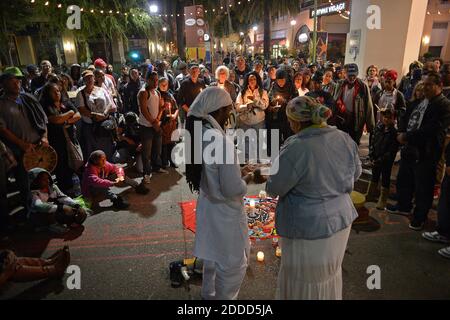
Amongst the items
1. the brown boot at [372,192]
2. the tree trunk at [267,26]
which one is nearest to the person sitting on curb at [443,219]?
the brown boot at [372,192]

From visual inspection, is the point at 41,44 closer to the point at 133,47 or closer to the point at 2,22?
the point at 2,22

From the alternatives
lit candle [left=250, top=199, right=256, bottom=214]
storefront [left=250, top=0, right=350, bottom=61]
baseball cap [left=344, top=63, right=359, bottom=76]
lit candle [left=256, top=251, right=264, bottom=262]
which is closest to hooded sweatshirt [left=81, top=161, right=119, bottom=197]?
lit candle [left=250, top=199, right=256, bottom=214]

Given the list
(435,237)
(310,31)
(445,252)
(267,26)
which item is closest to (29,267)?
(445,252)

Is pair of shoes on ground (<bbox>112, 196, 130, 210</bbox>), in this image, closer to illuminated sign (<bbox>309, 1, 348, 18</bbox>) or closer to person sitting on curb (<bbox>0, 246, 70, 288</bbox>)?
person sitting on curb (<bbox>0, 246, 70, 288</bbox>)

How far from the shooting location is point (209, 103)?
8.17 ft

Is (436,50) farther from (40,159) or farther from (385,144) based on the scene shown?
(40,159)

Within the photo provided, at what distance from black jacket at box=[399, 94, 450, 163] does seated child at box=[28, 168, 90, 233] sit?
483 cm

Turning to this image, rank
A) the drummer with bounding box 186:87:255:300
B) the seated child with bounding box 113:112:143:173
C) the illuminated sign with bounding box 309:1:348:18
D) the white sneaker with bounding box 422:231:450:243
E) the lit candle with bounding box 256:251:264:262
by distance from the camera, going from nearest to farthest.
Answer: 1. the drummer with bounding box 186:87:255:300
2. the lit candle with bounding box 256:251:264:262
3. the white sneaker with bounding box 422:231:450:243
4. the seated child with bounding box 113:112:143:173
5. the illuminated sign with bounding box 309:1:348:18

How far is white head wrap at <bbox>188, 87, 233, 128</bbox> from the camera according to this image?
8.18ft

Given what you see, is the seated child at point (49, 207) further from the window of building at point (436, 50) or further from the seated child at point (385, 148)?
the window of building at point (436, 50)

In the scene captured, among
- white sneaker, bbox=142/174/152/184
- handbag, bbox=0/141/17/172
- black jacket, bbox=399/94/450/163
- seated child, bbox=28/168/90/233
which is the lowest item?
white sneaker, bbox=142/174/152/184

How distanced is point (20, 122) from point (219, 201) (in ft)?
12.6

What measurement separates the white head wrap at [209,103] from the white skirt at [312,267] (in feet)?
3.84
